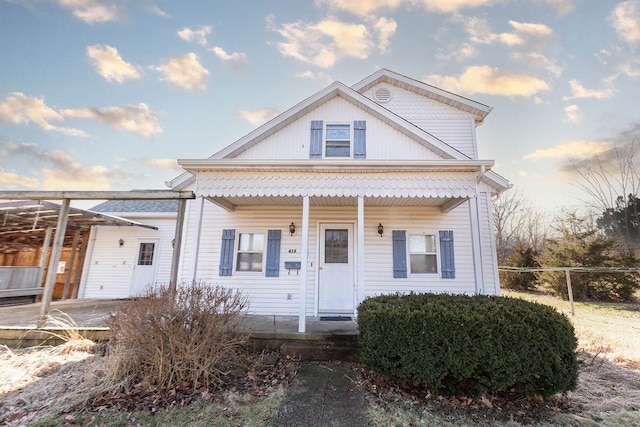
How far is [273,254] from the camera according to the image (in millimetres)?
7277

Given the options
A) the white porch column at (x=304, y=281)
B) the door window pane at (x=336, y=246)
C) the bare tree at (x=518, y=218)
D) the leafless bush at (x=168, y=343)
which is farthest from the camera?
the bare tree at (x=518, y=218)

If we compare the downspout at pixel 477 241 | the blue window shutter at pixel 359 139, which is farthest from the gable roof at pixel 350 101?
the downspout at pixel 477 241

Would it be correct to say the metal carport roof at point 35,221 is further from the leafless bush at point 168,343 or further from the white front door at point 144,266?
the leafless bush at point 168,343

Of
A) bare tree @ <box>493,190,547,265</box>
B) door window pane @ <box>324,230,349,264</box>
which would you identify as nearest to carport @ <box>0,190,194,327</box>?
door window pane @ <box>324,230,349,264</box>

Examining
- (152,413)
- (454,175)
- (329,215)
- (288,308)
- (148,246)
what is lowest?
(152,413)

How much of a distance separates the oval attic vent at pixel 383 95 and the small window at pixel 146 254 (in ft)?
31.8

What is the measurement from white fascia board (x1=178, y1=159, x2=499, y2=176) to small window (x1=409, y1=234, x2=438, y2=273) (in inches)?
92.2

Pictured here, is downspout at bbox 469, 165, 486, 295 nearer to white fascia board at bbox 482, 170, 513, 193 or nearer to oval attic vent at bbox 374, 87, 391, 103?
white fascia board at bbox 482, 170, 513, 193

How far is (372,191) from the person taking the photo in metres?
5.68

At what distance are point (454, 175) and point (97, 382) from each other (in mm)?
6826

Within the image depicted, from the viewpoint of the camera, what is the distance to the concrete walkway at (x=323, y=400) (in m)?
2.86

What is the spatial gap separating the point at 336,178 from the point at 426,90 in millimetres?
5478

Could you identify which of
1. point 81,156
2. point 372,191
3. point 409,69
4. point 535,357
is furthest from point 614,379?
point 81,156

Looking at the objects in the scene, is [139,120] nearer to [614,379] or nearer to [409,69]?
[409,69]
